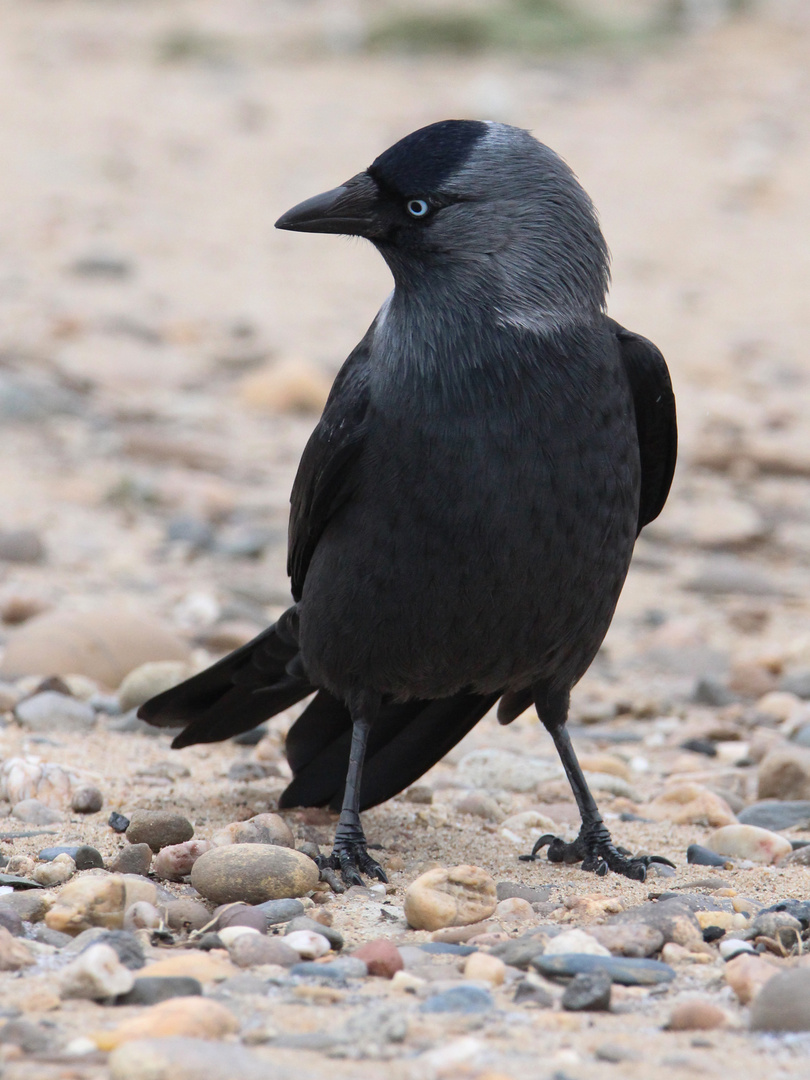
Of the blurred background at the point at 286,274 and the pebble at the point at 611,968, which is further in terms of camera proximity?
the blurred background at the point at 286,274

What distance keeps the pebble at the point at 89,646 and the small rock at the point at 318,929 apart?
8.05 ft

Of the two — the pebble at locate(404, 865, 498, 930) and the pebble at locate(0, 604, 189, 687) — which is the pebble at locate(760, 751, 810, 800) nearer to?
the pebble at locate(404, 865, 498, 930)

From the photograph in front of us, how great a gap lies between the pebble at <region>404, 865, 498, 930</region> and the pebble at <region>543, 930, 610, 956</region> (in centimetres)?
33

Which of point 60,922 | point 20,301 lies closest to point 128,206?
point 20,301

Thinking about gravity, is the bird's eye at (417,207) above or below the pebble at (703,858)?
above

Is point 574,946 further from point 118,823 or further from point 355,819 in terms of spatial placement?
point 118,823

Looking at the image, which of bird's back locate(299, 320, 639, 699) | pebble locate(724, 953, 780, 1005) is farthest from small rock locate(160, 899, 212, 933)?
pebble locate(724, 953, 780, 1005)

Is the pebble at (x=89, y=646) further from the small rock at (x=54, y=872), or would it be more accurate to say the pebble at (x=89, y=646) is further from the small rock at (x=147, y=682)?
the small rock at (x=54, y=872)

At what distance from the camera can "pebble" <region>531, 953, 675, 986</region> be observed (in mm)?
2738

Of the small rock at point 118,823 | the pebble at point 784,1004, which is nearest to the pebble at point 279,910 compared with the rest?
the small rock at point 118,823

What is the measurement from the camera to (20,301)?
10.0 m

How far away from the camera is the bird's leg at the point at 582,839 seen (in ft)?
12.8

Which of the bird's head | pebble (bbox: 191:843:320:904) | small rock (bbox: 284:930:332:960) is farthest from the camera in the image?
the bird's head

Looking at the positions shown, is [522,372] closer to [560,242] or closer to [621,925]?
[560,242]
